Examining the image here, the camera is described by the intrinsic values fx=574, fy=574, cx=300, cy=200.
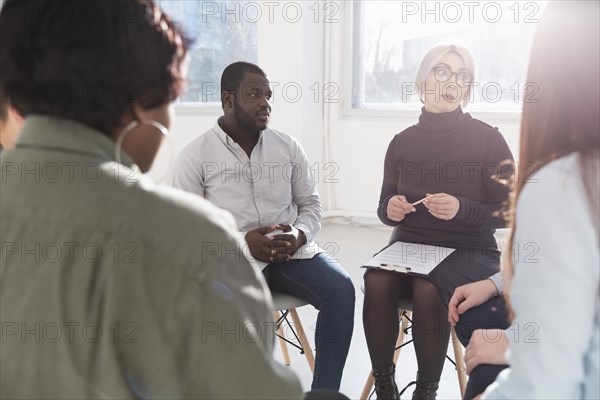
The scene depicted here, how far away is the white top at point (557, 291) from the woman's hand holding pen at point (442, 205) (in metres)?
1.14

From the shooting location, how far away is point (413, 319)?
6.31 feet

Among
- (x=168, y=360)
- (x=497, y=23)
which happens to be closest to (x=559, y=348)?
(x=168, y=360)

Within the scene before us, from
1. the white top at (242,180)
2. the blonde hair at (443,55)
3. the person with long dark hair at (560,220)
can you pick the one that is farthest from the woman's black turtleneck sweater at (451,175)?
the person with long dark hair at (560,220)

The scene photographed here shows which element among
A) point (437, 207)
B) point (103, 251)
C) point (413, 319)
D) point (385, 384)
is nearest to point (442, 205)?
point (437, 207)

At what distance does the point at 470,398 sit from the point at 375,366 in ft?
2.50

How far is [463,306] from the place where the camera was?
170 centimetres

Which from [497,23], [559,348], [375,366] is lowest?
[375,366]

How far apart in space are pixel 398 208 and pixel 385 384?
24.6 inches

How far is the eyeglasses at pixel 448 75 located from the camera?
7.57 feet

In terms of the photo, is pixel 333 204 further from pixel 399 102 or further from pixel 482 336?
pixel 482 336

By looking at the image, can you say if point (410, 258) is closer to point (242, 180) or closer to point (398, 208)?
point (398, 208)

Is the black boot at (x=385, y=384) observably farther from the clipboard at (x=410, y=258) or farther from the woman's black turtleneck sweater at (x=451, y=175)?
the woman's black turtleneck sweater at (x=451, y=175)

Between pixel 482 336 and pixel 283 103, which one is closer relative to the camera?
pixel 482 336

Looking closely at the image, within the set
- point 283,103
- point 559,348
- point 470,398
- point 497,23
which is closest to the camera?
point 559,348
